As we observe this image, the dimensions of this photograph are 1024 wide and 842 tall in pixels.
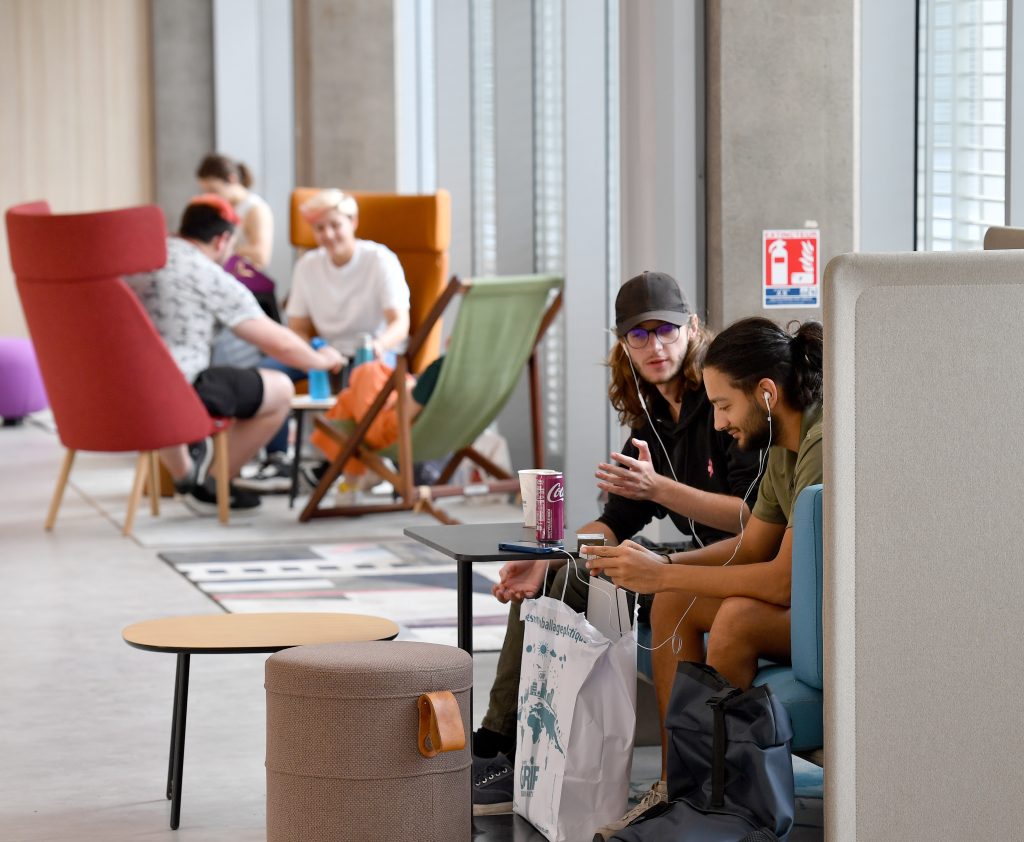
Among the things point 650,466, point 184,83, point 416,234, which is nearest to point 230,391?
point 416,234

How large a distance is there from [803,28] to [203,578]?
2474mm

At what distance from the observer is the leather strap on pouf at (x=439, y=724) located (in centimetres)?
247

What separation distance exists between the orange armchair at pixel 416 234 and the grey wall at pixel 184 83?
5.22 meters

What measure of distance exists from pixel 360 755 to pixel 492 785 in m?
0.56

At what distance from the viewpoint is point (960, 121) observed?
4.22 meters

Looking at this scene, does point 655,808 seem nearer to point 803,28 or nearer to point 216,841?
point 216,841

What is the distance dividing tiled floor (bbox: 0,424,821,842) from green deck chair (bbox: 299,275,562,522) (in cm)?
30

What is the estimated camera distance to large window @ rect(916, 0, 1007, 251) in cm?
402

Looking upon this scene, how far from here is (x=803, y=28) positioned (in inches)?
Answer: 171

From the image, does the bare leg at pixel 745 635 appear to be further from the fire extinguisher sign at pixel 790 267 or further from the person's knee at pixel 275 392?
the person's knee at pixel 275 392

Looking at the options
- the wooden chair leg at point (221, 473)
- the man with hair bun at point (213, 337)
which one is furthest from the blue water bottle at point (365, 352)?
the wooden chair leg at point (221, 473)

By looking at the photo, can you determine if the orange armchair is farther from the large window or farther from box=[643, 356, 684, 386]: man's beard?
box=[643, 356, 684, 386]: man's beard

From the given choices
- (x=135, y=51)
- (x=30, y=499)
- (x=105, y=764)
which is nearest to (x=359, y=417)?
(x=30, y=499)

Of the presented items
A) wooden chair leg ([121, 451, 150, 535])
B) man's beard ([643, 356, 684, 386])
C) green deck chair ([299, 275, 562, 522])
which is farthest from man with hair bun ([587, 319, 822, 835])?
wooden chair leg ([121, 451, 150, 535])
